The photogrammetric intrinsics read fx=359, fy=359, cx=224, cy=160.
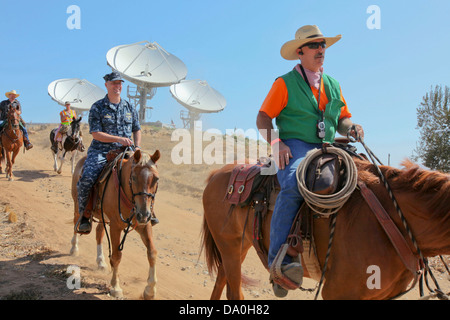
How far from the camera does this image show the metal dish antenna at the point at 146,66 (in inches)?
1663

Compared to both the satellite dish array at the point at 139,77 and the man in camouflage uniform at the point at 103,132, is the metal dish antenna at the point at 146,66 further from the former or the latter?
the man in camouflage uniform at the point at 103,132

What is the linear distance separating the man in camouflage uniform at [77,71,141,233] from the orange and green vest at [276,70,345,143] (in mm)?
3275

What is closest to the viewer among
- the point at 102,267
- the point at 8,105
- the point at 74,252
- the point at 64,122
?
the point at 102,267

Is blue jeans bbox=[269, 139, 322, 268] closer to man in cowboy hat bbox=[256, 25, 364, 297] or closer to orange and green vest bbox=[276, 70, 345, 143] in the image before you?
man in cowboy hat bbox=[256, 25, 364, 297]

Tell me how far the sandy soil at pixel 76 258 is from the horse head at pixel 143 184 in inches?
41.4

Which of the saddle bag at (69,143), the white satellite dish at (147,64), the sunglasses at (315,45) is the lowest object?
the saddle bag at (69,143)

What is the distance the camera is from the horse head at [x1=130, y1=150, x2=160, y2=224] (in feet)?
16.9

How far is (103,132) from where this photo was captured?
6.25 meters

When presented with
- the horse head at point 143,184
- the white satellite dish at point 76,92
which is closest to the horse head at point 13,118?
the horse head at point 143,184

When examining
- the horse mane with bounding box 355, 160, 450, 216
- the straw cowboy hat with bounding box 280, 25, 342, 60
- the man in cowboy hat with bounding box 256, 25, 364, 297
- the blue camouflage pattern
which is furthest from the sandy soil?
the straw cowboy hat with bounding box 280, 25, 342, 60

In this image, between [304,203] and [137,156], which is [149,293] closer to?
[137,156]

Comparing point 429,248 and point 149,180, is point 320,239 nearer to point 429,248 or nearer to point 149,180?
point 429,248

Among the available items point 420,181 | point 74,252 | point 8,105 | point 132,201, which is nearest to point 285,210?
point 420,181

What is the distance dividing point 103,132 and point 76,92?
4489cm
